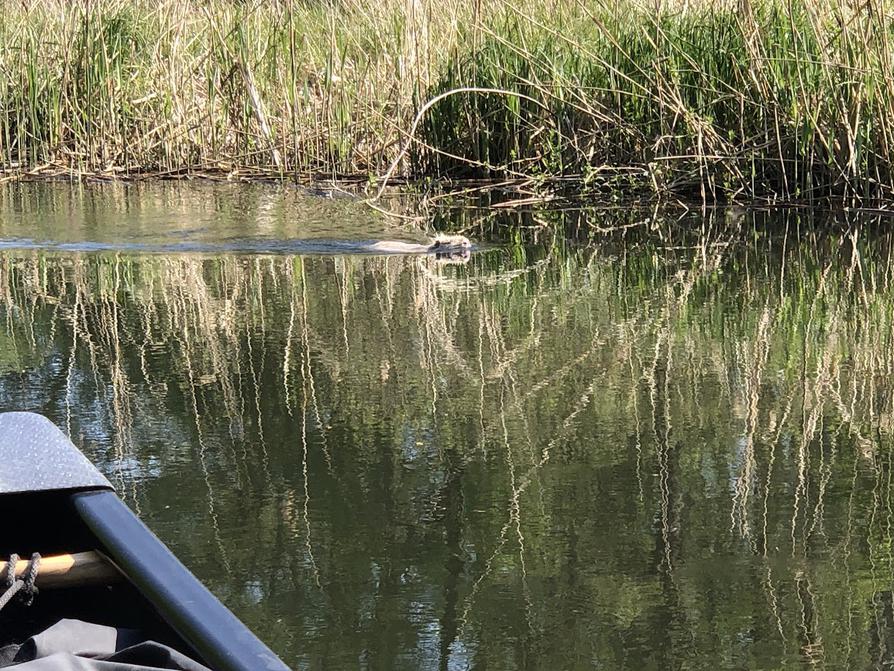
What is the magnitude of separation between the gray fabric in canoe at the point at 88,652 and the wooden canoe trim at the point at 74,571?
12 centimetres

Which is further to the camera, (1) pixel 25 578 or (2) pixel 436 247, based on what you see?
(2) pixel 436 247

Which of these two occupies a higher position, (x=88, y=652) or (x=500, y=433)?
(x=88, y=652)

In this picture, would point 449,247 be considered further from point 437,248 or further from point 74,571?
point 74,571

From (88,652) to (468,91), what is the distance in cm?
647

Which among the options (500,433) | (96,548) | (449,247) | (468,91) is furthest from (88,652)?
(468,91)

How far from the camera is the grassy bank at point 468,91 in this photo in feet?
22.7

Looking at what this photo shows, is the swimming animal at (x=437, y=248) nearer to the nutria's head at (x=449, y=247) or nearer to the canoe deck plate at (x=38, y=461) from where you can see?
the nutria's head at (x=449, y=247)

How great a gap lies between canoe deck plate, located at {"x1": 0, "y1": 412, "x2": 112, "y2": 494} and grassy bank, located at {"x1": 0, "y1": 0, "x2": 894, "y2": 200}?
4.42 meters

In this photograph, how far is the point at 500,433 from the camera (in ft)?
11.3

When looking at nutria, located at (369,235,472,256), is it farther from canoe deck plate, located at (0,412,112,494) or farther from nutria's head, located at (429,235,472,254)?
canoe deck plate, located at (0,412,112,494)

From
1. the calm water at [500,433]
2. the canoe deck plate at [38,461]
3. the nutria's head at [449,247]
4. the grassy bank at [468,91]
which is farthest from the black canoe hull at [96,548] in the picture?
the grassy bank at [468,91]

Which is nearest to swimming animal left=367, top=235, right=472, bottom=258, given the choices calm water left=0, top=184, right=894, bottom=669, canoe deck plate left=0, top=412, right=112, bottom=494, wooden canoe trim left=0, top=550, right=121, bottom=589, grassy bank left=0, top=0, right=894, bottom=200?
calm water left=0, top=184, right=894, bottom=669

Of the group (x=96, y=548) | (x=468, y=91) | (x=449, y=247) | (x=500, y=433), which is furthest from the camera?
(x=468, y=91)

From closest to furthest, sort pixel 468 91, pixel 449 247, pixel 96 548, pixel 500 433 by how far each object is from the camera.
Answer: pixel 96 548, pixel 500 433, pixel 449 247, pixel 468 91
